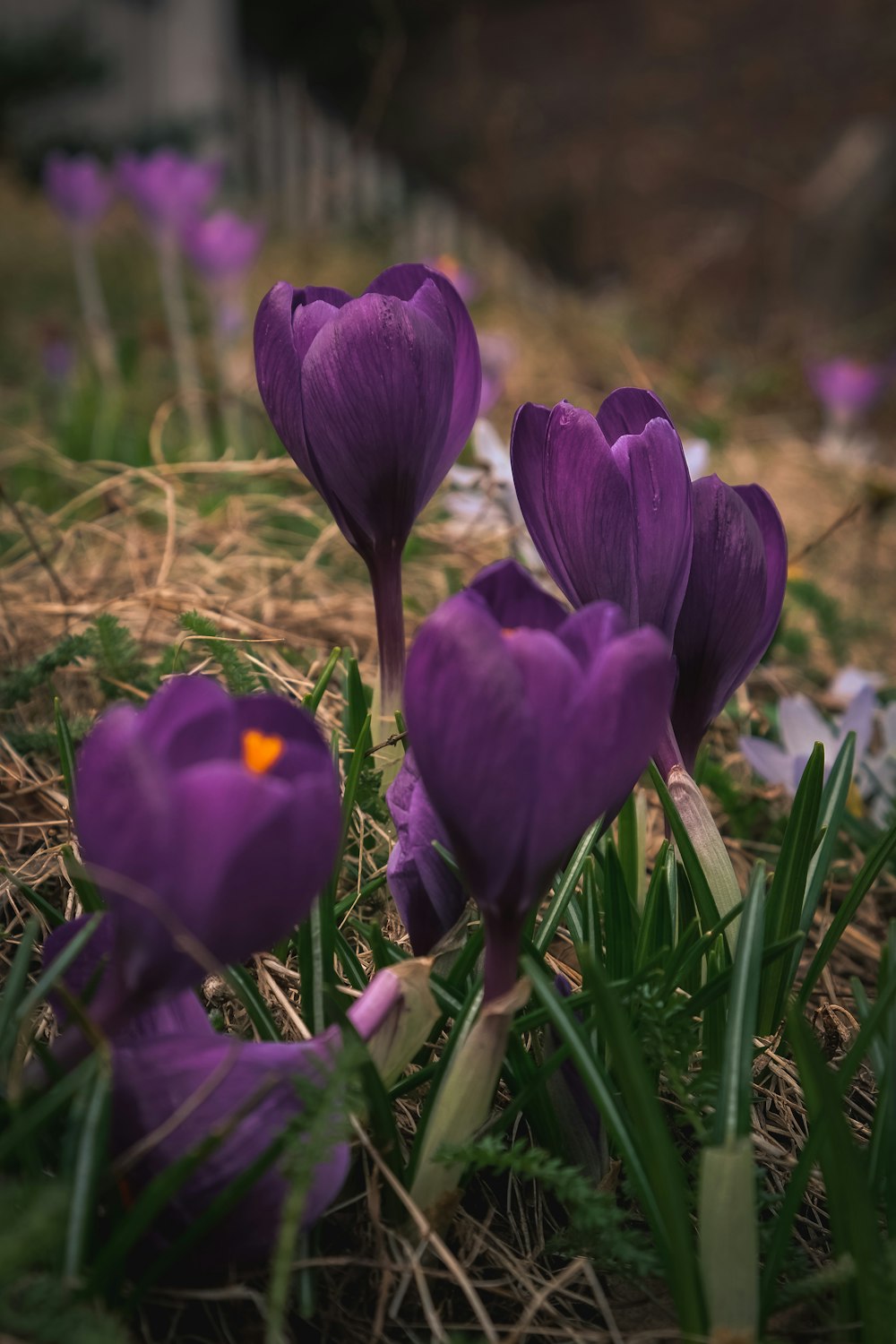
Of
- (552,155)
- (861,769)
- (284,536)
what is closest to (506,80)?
(552,155)

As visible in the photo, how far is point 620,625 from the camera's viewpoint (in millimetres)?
563

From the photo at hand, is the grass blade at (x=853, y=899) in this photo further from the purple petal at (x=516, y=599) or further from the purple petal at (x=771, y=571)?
the purple petal at (x=516, y=599)

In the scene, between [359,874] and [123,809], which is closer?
[123,809]

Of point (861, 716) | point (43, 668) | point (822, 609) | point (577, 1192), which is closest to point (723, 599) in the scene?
point (577, 1192)

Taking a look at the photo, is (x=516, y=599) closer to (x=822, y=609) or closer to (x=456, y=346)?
(x=456, y=346)

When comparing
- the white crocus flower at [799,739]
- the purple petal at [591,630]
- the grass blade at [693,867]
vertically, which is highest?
the purple petal at [591,630]

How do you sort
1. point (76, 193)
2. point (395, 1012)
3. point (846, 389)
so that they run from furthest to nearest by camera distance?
point (846, 389)
point (76, 193)
point (395, 1012)

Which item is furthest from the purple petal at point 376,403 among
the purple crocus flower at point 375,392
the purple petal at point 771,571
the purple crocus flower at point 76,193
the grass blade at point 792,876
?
the purple crocus flower at point 76,193

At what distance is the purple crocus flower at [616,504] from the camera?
702mm

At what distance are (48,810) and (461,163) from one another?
31.8 feet

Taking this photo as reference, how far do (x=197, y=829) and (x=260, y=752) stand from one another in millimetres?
53

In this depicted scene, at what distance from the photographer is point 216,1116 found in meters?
0.54

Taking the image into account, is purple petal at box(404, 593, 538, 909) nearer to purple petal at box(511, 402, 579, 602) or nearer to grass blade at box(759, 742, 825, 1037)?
purple petal at box(511, 402, 579, 602)

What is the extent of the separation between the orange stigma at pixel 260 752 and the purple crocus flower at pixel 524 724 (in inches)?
2.6
